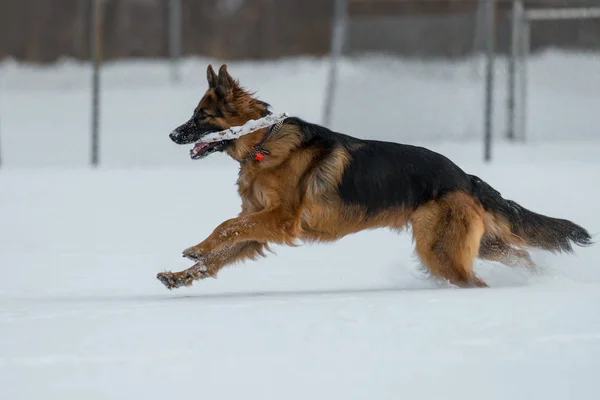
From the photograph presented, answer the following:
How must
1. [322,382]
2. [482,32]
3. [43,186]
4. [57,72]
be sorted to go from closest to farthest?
1. [322,382]
2. [43,186]
3. [482,32]
4. [57,72]

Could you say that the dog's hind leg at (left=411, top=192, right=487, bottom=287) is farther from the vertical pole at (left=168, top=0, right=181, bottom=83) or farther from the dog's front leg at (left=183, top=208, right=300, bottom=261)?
the vertical pole at (left=168, top=0, right=181, bottom=83)

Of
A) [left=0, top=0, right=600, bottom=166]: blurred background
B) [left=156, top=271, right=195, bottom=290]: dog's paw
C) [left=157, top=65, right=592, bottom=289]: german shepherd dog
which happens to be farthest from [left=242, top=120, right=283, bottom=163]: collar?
[left=0, top=0, right=600, bottom=166]: blurred background

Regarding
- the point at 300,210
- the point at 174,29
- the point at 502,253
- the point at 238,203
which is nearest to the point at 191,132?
the point at 300,210

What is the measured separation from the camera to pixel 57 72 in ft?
59.4

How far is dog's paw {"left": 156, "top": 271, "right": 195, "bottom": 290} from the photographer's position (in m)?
5.76

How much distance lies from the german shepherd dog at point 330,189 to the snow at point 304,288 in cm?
34

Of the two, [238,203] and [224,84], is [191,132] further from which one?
[238,203]

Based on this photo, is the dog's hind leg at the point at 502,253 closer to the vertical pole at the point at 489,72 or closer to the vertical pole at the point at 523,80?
the vertical pole at the point at 489,72

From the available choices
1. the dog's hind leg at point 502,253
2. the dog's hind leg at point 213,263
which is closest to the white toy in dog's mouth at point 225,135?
the dog's hind leg at point 213,263

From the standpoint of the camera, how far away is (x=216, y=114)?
590 centimetres

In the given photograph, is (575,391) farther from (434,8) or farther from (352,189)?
(434,8)

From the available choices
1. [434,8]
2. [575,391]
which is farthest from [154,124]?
[575,391]

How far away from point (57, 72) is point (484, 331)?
15.2 meters

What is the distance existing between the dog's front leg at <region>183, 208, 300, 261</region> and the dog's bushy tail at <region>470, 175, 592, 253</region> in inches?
53.7
